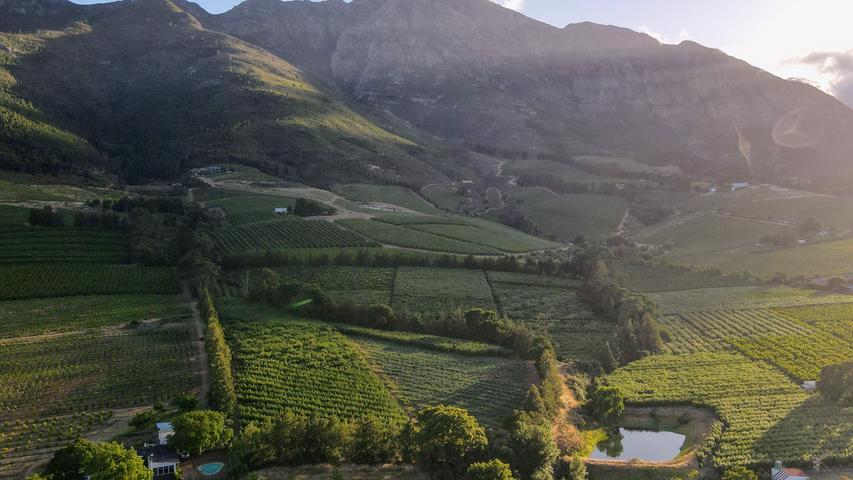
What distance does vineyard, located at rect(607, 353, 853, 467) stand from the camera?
40.9 m

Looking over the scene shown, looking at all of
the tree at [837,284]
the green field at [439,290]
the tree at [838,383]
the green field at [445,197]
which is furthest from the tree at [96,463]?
the green field at [445,197]

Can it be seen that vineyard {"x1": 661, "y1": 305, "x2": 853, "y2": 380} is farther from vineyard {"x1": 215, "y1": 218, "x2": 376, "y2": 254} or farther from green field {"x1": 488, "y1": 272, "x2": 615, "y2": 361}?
vineyard {"x1": 215, "y1": 218, "x2": 376, "y2": 254}

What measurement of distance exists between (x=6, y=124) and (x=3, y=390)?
12009 cm

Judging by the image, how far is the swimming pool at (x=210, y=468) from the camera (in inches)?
1484

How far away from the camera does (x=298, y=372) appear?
5091 cm

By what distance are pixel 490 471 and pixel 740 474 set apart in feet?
52.9

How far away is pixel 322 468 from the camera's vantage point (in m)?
39.0

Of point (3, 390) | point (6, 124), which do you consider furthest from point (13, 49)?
point (3, 390)

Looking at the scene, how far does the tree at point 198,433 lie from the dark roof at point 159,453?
0.50 m

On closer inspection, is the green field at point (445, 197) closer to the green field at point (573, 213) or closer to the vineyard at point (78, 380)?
the green field at point (573, 213)

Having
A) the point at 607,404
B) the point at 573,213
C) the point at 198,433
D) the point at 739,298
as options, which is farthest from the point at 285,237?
the point at 573,213

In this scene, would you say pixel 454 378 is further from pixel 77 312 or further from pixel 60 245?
pixel 60 245

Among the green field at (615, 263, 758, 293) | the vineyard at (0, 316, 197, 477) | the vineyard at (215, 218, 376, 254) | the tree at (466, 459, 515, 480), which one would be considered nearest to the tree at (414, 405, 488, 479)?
the tree at (466, 459, 515, 480)

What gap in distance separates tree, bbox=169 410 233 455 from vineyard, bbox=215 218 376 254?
5092 cm
